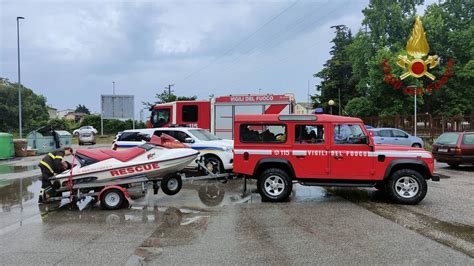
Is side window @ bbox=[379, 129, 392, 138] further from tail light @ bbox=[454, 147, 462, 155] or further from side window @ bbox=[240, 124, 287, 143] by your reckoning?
side window @ bbox=[240, 124, 287, 143]

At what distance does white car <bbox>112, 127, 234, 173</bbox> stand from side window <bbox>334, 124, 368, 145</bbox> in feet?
14.6

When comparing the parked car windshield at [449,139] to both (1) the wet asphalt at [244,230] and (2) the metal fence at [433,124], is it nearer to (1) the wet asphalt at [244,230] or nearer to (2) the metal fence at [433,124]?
(1) the wet asphalt at [244,230]

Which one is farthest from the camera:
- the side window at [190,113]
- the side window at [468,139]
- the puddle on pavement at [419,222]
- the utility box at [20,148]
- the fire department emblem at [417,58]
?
the fire department emblem at [417,58]

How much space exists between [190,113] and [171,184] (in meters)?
9.74

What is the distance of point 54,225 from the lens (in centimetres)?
736

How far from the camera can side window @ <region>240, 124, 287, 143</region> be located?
9234 mm

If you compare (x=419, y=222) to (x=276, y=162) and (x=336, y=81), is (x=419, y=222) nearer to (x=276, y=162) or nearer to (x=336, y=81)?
(x=276, y=162)

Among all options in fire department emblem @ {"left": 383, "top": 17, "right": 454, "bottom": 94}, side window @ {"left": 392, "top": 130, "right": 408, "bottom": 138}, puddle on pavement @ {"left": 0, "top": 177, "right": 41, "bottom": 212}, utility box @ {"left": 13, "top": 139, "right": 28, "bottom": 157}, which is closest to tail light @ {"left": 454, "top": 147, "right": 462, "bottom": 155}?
side window @ {"left": 392, "top": 130, "right": 408, "bottom": 138}

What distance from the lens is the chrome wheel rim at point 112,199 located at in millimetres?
8602

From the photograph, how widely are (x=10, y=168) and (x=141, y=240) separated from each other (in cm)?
1358

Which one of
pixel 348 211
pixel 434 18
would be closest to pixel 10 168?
pixel 348 211

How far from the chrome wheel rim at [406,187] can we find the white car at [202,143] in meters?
5.37

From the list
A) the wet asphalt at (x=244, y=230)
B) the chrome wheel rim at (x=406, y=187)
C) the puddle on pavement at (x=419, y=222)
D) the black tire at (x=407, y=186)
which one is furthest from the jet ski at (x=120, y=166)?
the chrome wheel rim at (x=406, y=187)

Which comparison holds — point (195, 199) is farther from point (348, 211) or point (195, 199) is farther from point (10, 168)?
point (10, 168)
